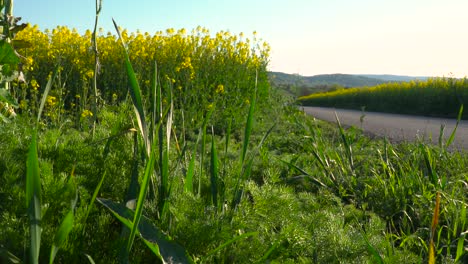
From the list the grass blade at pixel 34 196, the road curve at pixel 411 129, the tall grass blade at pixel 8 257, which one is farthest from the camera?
the road curve at pixel 411 129

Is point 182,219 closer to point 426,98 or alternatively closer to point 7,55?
point 7,55

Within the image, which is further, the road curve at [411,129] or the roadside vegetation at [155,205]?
the road curve at [411,129]

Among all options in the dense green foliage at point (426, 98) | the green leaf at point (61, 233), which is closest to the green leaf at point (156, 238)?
the green leaf at point (61, 233)

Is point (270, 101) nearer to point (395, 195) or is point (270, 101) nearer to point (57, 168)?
point (395, 195)

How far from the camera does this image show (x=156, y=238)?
138 centimetres

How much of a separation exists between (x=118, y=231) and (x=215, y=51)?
279 inches

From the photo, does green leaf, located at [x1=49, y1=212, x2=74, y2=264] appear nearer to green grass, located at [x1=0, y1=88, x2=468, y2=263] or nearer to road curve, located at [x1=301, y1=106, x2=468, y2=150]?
green grass, located at [x1=0, y1=88, x2=468, y2=263]

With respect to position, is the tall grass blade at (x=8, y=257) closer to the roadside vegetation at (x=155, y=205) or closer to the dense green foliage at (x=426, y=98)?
the roadside vegetation at (x=155, y=205)

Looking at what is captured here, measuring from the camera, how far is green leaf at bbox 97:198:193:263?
53.1 inches

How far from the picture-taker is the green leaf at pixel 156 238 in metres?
1.35

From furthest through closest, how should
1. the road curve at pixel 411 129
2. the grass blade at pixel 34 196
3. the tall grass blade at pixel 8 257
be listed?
1. the road curve at pixel 411 129
2. the tall grass blade at pixel 8 257
3. the grass blade at pixel 34 196

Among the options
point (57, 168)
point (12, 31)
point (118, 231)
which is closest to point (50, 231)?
point (118, 231)

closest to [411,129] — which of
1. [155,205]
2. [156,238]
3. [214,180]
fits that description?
[214,180]

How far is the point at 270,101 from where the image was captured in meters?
8.60
